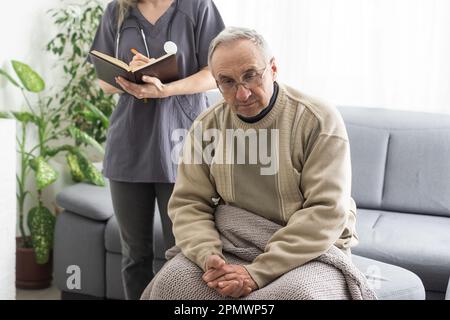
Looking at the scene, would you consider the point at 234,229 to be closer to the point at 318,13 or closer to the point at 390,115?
the point at 390,115

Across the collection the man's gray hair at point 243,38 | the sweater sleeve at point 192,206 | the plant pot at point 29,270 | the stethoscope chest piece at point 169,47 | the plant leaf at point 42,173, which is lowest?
the plant pot at point 29,270

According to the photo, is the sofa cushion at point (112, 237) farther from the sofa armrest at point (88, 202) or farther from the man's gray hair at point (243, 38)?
the man's gray hair at point (243, 38)

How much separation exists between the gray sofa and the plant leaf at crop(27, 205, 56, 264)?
183 millimetres

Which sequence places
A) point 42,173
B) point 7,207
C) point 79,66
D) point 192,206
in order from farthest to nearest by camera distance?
point 79,66 < point 42,173 < point 7,207 < point 192,206

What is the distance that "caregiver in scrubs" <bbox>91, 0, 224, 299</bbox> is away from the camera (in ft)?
7.38

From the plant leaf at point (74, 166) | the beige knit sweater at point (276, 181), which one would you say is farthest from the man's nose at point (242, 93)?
the plant leaf at point (74, 166)

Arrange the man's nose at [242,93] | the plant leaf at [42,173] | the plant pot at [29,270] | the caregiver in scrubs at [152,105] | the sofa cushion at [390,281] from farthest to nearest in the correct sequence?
the plant pot at [29,270]
the plant leaf at [42,173]
the caregiver in scrubs at [152,105]
the sofa cushion at [390,281]
the man's nose at [242,93]

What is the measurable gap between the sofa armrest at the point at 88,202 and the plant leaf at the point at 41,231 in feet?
0.61

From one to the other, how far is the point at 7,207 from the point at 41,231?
90 centimetres

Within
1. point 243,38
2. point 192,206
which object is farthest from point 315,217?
point 243,38

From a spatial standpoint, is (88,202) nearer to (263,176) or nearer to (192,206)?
(192,206)

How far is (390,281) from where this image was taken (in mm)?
2176

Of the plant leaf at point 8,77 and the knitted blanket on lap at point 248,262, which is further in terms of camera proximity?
the plant leaf at point 8,77

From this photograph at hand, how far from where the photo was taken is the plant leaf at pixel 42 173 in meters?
3.27
